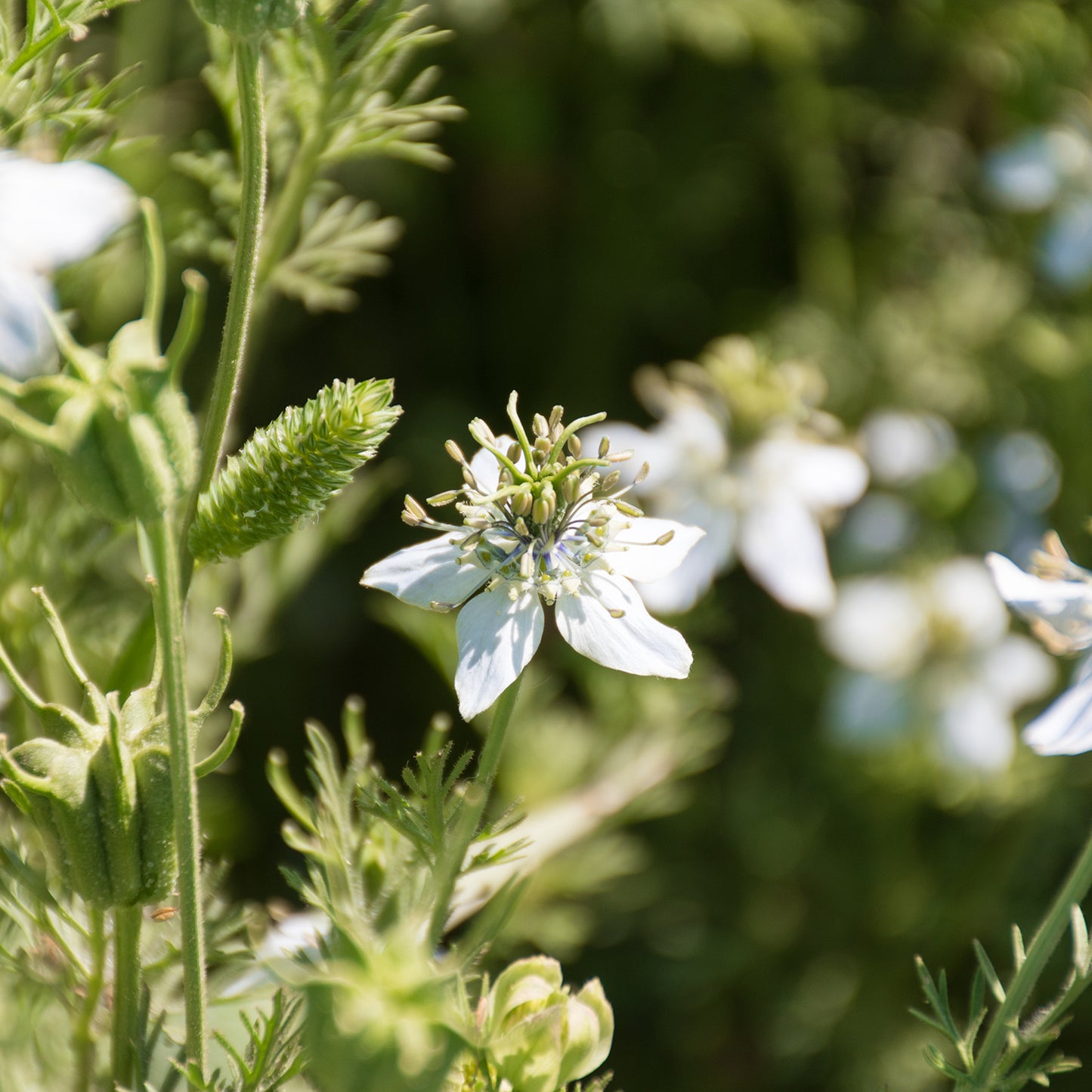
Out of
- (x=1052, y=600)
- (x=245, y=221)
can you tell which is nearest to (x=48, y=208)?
(x=245, y=221)

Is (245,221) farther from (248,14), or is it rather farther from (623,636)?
(623,636)

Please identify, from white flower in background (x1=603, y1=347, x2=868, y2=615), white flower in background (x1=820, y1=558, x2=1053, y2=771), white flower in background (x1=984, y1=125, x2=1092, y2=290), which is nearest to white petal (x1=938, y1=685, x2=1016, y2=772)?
white flower in background (x1=820, y1=558, x2=1053, y2=771)

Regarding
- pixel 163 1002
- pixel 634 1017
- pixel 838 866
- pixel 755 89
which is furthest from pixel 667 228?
pixel 163 1002

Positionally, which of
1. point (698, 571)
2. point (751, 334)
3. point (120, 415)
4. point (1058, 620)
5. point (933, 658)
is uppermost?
point (120, 415)

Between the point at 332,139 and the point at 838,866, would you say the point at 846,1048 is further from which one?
the point at 332,139

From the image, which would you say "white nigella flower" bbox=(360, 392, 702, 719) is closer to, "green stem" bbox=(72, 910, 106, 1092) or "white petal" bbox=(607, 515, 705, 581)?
"white petal" bbox=(607, 515, 705, 581)
